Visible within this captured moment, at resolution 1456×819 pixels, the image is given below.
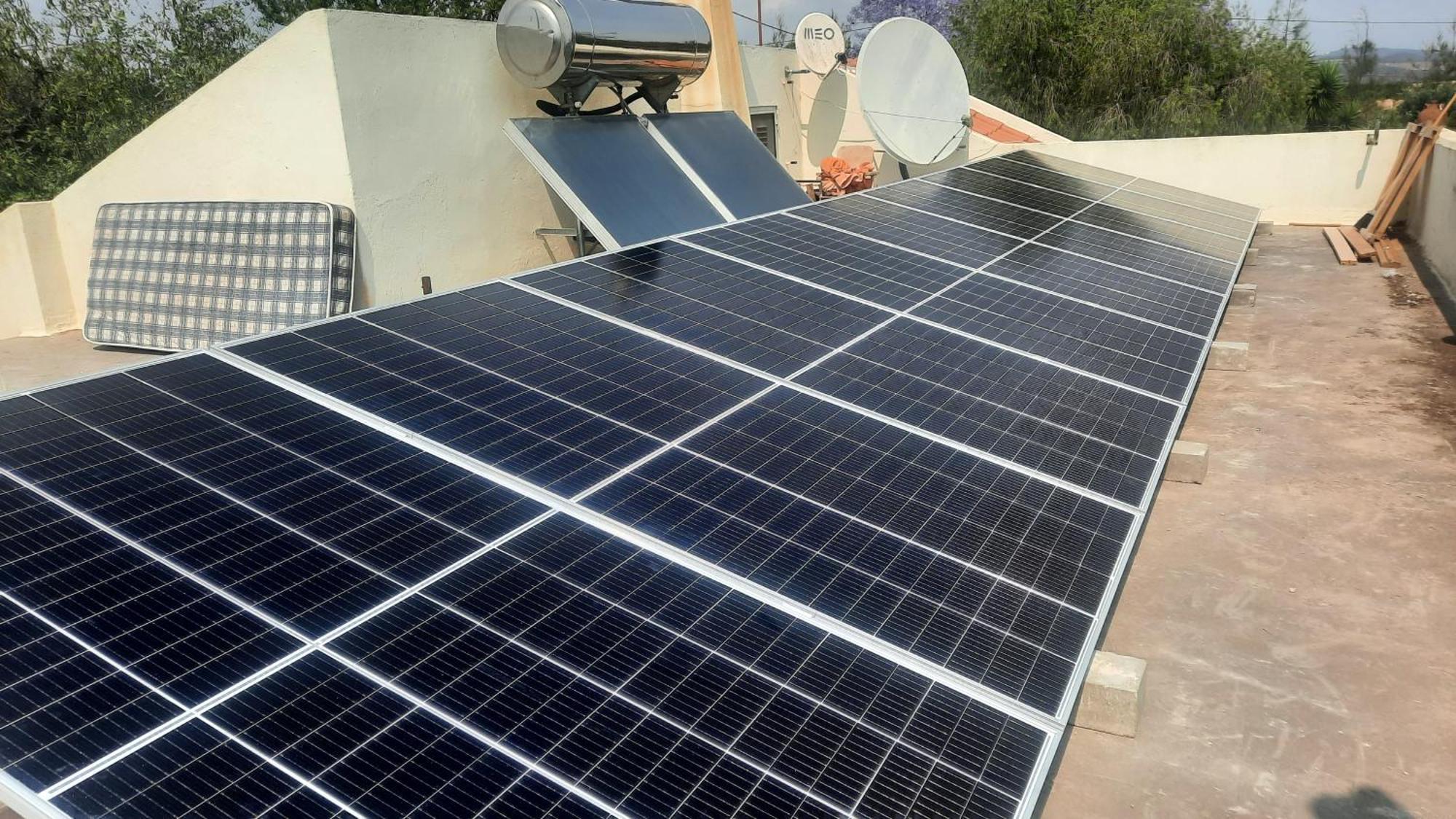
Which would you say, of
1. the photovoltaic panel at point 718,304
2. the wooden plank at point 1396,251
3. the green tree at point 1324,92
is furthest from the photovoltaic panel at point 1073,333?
the green tree at point 1324,92

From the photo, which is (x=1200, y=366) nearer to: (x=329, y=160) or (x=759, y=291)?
(x=759, y=291)

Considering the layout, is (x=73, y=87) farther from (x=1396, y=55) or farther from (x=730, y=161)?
(x=1396, y=55)

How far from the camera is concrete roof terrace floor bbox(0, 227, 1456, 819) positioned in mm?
5648

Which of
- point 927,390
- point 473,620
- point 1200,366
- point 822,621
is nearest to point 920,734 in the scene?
point 822,621

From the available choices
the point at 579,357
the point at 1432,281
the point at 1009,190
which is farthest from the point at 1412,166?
the point at 579,357

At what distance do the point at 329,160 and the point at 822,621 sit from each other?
10.5m

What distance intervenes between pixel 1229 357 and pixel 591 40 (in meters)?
9.95

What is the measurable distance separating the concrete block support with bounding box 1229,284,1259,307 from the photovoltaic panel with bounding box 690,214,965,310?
814 cm

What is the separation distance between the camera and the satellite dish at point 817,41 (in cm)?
2412

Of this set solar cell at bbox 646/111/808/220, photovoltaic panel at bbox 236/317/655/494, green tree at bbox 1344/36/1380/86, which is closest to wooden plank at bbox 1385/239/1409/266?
solar cell at bbox 646/111/808/220

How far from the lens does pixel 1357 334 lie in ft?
46.6

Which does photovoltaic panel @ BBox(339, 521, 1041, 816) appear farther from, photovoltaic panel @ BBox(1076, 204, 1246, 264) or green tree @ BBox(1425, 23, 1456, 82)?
green tree @ BBox(1425, 23, 1456, 82)

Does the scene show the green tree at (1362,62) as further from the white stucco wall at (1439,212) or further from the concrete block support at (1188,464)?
the concrete block support at (1188,464)

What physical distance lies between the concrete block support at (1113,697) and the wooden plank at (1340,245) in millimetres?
16537
